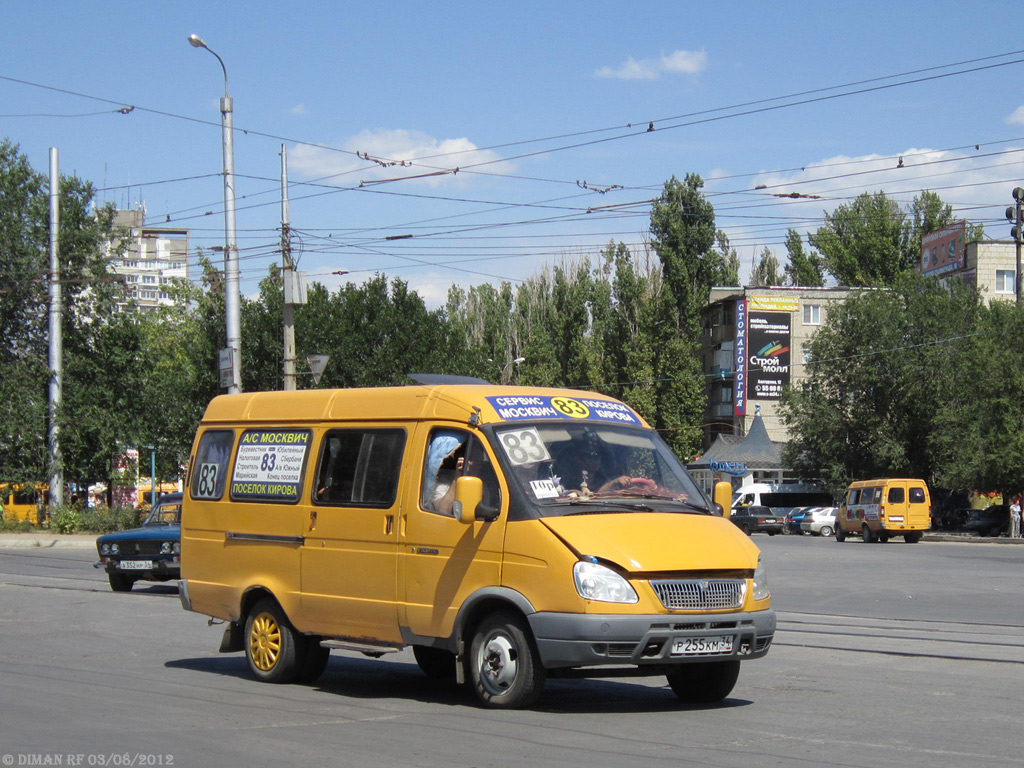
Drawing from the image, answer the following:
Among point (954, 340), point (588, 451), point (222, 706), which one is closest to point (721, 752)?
point (588, 451)

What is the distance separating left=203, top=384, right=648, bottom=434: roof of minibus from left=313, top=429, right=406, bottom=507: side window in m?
0.14

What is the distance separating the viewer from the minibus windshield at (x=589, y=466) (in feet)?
27.4

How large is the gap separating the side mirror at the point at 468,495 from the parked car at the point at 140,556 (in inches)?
485

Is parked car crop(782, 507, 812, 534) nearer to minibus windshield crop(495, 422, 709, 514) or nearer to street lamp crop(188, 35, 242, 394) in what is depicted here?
street lamp crop(188, 35, 242, 394)

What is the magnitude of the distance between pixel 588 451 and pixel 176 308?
8220 cm

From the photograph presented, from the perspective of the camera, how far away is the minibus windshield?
8352 mm

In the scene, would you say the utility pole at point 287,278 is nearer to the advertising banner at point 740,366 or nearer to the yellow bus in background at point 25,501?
the yellow bus in background at point 25,501

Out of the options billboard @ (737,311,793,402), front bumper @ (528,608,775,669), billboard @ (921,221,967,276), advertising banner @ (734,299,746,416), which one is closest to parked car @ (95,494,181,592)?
front bumper @ (528,608,775,669)

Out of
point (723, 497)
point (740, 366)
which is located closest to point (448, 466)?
point (723, 497)

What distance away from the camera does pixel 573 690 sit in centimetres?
931

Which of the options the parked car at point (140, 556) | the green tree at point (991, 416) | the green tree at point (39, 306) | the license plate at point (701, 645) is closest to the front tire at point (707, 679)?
the license plate at point (701, 645)

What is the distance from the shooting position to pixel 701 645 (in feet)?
26.1

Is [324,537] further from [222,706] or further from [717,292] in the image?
[717,292]

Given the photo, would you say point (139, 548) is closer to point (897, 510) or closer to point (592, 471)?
point (592, 471)
